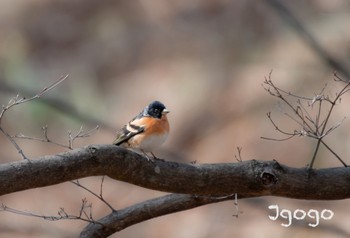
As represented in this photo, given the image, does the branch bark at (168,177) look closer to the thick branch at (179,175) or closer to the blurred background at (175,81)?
the thick branch at (179,175)

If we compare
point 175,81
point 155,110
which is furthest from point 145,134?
point 175,81

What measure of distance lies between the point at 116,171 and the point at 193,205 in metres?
1.05

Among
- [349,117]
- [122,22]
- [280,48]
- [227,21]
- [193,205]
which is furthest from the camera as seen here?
[122,22]

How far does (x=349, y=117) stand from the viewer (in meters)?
11.8

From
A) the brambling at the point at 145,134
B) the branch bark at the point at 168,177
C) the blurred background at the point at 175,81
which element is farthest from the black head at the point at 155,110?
the blurred background at the point at 175,81

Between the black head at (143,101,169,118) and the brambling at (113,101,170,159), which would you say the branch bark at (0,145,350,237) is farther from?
the black head at (143,101,169,118)

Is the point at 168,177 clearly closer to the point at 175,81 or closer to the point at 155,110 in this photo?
the point at 155,110

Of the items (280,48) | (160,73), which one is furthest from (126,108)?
(280,48)

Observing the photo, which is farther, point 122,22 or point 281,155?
point 122,22

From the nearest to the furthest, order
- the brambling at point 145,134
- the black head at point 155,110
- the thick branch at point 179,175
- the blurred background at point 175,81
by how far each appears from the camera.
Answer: the thick branch at point 179,175, the brambling at point 145,134, the black head at point 155,110, the blurred background at point 175,81

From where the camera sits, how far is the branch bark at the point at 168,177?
4.16 m

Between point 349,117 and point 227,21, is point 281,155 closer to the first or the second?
point 349,117

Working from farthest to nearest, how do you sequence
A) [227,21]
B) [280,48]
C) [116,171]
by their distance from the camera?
[227,21], [280,48], [116,171]

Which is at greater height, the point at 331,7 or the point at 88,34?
the point at 88,34
